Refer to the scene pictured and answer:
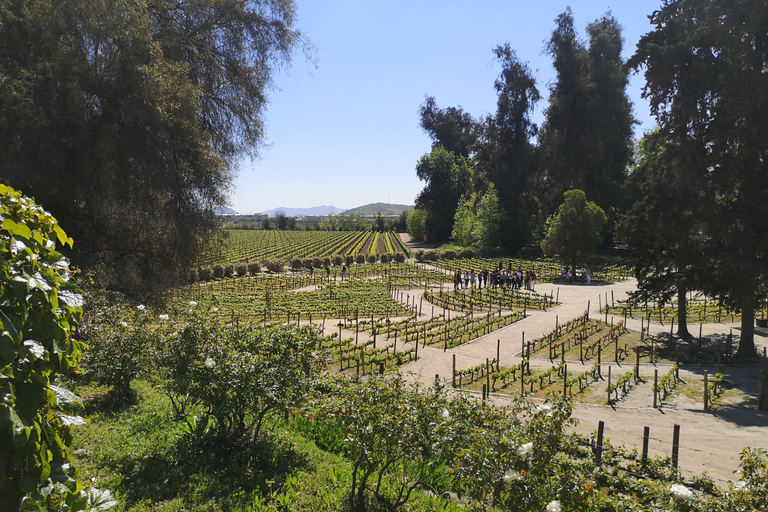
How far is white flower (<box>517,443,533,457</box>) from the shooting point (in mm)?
4402

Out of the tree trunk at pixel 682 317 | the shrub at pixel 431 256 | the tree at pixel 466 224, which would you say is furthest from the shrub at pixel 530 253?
the tree trunk at pixel 682 317

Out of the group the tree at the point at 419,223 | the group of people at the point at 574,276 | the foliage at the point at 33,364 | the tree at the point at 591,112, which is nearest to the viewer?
the foliage at the point at 33,364

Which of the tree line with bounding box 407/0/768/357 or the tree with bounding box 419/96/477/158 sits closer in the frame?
the tree line with bounding box 407/0/768/357

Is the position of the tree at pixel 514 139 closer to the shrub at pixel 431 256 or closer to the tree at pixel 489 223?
the tree at pixel 489 223

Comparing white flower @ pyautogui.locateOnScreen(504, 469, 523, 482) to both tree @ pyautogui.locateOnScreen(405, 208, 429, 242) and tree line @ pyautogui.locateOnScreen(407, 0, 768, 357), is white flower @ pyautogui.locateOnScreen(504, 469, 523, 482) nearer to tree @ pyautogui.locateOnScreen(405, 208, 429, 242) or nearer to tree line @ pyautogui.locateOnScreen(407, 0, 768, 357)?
tree line @ pyautogui.locateOnScreen(407, 0, 768, 357)

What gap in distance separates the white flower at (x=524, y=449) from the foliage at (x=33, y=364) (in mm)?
3491

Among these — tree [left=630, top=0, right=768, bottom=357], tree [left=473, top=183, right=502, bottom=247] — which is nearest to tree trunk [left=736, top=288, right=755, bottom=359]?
tree [left=630, top=0, right=768, bottom=357]

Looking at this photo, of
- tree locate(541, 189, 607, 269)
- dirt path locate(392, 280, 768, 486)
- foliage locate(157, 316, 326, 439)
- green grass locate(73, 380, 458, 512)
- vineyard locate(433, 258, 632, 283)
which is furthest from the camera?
vineyard locate(433, 258, 632, 283)

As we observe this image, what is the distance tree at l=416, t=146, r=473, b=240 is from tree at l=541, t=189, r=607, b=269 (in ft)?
131

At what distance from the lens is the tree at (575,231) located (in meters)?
38.3

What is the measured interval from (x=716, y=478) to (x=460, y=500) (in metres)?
5.19

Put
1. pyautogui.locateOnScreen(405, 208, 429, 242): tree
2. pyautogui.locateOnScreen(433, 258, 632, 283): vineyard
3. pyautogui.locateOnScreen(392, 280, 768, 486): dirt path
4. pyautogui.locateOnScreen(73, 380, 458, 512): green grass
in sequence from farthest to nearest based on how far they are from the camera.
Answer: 1. pyautogui.locateOnScreen(405, 208, 429, 242): tree
2. pyautogui.locateOnScreen(433, 258, 632, 283): vineyard
3. pyautogui.locateOnScreen(392, 280, 768, 486): dirt path
4. pyautogui.locateOnScreen(73, 380, 458, 512): green grass

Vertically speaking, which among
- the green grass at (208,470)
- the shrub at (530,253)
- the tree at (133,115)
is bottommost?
the green grass at (208,470)

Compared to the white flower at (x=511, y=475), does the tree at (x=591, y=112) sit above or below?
above
